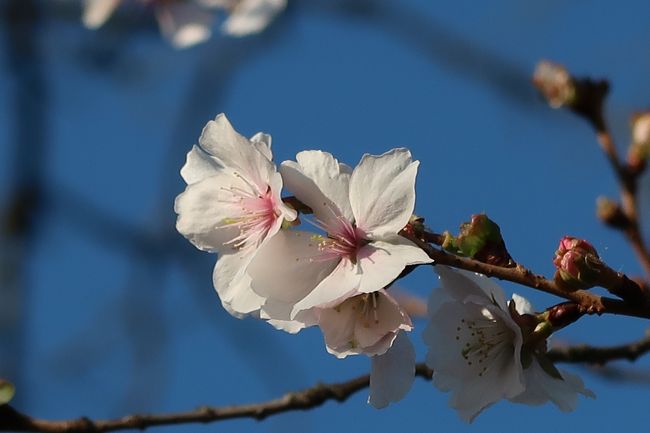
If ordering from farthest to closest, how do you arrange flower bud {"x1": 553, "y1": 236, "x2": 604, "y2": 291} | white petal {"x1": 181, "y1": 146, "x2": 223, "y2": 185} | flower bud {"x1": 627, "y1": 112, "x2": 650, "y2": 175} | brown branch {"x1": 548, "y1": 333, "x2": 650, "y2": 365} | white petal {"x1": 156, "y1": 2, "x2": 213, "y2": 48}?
white petal {"x1": 156, "y1": 2, "x2": 213, "y2": 48}
flower bud {"x1": 627, "y1": 112, "x2": 650, "y2": 175}
brown branch {"x1": 548, "y1": 333, "x2": 650, "y2": 365}
white petal {"x1": 181, "y1": 146, "x2": 223, "y2": 185}
flower bud {"x1": 553, "y1": 236, "x2": 604, "y2": 291}

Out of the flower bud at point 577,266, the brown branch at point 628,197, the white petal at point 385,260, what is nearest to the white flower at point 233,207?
the white petal at point 385,260

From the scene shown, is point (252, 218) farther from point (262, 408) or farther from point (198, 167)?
point (262, 408)

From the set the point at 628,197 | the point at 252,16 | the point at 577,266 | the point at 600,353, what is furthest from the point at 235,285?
the point at 252,16

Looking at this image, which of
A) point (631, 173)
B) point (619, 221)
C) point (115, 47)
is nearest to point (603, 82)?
point (631, 173)

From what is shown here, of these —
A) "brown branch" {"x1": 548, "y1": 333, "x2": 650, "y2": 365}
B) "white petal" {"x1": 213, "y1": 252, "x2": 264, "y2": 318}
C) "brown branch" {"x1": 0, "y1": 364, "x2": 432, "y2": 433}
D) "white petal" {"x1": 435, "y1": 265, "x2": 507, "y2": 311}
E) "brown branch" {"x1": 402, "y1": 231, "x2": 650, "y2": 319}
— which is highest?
"brown branch" {"x1": 402, "y1": 231, "x2": 650, "y2": 319}

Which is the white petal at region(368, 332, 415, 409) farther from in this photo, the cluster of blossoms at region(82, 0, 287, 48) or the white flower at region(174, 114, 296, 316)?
the cluster of blossoms at region(82, 0, 287, 48)

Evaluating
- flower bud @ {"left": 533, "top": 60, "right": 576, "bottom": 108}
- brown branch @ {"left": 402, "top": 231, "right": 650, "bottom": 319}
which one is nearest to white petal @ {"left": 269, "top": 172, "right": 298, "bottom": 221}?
brown branch @ {"left": 402, "top": 231, "right": 650, "bottom": 319}
